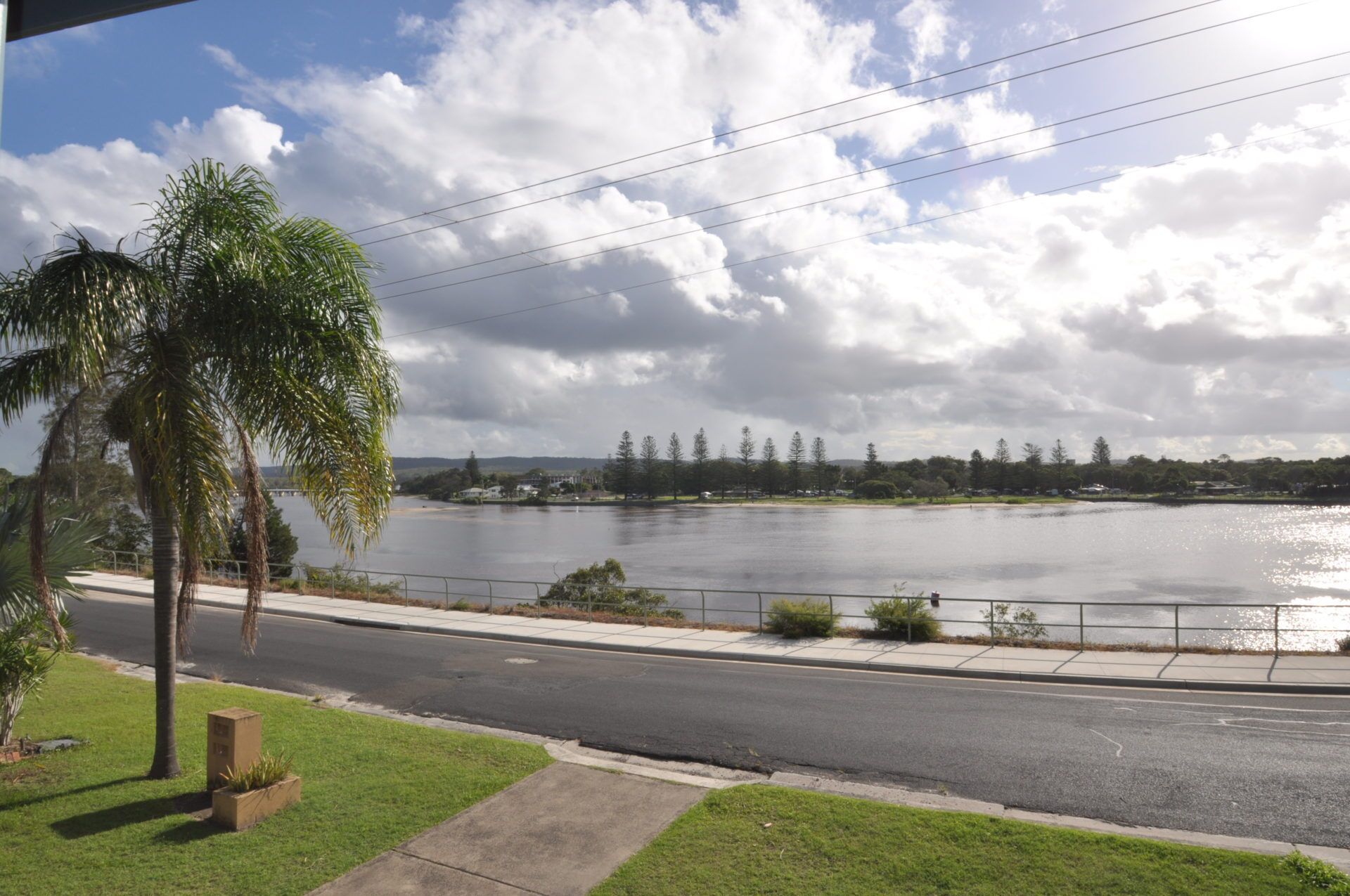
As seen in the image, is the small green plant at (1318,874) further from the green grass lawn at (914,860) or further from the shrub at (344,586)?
the shrub at (344,586)

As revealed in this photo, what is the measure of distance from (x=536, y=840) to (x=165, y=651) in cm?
429

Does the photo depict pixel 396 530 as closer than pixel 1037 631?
No

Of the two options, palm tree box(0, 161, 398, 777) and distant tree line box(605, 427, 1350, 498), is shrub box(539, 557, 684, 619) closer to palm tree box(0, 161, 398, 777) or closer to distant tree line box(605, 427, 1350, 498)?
palm tree box(0, 161, 398, 777)

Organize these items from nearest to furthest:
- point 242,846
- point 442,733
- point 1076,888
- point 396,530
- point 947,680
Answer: point 1076,888, point 242,846, point 442,733, point 947,680, point 396,530

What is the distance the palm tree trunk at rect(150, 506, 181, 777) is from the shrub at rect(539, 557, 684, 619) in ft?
41.1

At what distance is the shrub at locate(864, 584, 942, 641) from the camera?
1669 cm

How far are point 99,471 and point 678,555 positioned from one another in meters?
38.4

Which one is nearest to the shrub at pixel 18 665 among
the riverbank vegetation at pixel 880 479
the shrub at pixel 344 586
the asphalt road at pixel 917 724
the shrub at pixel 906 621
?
the asphalt road at pixel 917 724

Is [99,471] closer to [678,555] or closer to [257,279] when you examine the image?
[678,555]

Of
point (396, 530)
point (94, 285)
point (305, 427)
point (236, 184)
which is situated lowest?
point (396, 530)

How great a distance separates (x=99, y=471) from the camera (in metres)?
42.9

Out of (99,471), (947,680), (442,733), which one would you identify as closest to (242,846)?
(442,733)

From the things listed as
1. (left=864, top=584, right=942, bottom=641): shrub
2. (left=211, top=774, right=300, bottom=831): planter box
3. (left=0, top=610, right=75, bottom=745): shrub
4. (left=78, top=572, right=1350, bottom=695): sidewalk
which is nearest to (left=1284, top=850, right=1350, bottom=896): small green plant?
(left=78, top=572, right=1350, bottom=695): sidewalk

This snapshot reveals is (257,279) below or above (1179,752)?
above
